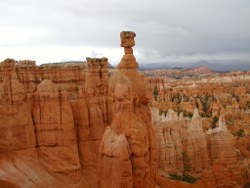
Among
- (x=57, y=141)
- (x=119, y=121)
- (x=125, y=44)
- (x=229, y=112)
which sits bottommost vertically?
(x=229, y=112)

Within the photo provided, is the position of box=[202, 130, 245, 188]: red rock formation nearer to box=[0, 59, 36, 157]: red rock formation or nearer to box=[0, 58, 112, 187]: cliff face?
box=[0, 58, 112, 187]: cliff face

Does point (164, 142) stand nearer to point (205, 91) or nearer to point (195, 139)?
point (195, 139)

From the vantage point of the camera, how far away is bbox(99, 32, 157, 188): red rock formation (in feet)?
32.7

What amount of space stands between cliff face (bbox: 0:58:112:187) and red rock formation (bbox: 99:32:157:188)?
4448 millimetres

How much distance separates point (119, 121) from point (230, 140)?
43.7ft

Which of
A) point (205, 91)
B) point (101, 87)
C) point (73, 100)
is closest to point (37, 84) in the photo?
point (73, 100)

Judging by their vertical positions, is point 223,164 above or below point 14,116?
below

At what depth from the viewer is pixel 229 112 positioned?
42.6m

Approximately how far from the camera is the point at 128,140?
10.2 metres

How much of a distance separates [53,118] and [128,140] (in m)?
5.75

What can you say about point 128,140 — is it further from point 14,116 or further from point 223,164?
point 223,164

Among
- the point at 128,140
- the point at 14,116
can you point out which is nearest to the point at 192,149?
the point at 14,116

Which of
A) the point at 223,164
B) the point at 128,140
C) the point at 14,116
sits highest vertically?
the point at 14,116

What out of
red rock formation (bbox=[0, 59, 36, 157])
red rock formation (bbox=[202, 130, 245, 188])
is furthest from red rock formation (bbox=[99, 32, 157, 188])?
red rock formation (bbox=[202, 130, 245, 188])
